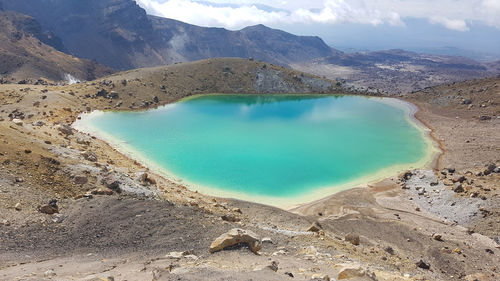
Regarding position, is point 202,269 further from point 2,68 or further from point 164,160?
point 2,68

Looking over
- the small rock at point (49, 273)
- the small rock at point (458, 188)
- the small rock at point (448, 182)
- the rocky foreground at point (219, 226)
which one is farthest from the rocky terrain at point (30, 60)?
the small rock at point (458, 188)

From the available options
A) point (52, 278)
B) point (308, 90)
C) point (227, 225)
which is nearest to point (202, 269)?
point (52, 278)

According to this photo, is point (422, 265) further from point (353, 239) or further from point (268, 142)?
point (268, 142)

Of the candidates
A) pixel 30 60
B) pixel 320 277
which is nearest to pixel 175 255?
pixel 320 277

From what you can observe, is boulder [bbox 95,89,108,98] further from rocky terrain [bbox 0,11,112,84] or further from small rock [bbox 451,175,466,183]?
small rock [bbox 451,175,466,183]

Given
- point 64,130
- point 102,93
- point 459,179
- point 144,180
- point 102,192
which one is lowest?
point 459,179

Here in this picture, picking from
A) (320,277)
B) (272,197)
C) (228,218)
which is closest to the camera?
(320,277)

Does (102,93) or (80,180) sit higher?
(102,93)

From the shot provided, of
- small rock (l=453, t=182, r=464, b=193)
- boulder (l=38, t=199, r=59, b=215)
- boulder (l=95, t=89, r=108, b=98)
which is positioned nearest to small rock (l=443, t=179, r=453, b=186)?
small rock (l=453, t=182, r=464, b=193)
